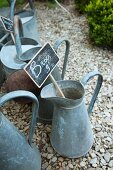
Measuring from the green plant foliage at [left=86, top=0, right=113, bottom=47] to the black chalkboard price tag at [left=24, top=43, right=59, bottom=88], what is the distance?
1244 mm

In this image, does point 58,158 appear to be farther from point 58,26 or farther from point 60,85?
point 58,26

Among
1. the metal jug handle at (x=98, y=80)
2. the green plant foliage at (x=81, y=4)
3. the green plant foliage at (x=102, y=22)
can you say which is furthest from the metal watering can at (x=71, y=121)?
the green plant foliage at (x=81, y=4)

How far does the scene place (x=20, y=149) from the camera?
138cm

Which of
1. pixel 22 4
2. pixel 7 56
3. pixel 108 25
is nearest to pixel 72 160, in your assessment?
pixel 7 56

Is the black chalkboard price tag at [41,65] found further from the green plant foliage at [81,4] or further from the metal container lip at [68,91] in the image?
the green plant foliage at [81,4]

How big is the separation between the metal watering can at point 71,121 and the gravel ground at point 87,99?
0.27 ft

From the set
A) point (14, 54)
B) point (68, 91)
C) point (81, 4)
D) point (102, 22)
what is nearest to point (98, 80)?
point (68, 91)

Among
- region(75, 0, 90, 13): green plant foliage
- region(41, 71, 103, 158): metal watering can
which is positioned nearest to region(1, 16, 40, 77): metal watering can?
region(41, 71, 103, 158): metal watering can

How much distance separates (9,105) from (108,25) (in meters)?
1.16

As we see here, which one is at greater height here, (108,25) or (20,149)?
(20,149)

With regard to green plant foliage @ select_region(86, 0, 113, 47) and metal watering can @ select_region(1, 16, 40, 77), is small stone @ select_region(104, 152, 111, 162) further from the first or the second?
green plant foliage @ select_region(86, 0, 113, 47)

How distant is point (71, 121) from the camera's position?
152 cm

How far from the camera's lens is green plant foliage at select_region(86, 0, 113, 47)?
2.56 metres

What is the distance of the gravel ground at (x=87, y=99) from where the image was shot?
1.69 meters
